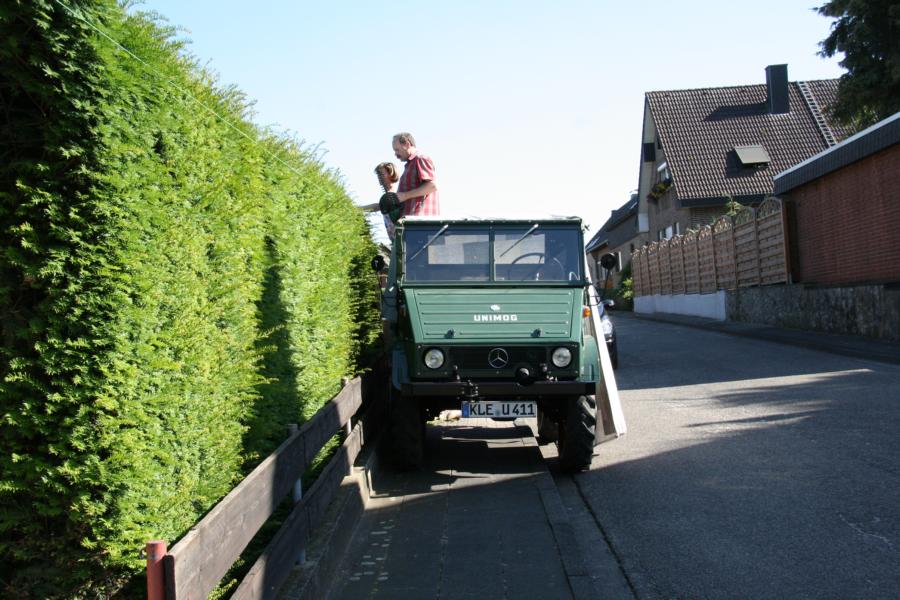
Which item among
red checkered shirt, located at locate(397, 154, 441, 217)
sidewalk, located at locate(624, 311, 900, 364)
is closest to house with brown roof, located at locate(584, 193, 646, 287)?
sidewalk, located at locate(624, 311, 900, 364)

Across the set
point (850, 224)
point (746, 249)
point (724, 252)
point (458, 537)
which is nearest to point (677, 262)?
point (724, 252)

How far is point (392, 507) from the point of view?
6996mm

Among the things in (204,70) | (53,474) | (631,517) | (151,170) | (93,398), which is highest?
(204,70)

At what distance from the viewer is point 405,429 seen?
798 centimetres

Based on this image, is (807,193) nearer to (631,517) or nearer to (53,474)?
(631,517)

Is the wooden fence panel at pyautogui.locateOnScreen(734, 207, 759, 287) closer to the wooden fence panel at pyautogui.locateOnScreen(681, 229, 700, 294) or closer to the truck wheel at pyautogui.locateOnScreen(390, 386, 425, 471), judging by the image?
the wooden fence panel at pyautogui.locateOnScreen(681, 229, 700, 294)

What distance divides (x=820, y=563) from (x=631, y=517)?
157 cm

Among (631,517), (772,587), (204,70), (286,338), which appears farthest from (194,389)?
(631,517)

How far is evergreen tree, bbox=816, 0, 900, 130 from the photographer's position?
23.4m

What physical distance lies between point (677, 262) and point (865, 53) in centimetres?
1119

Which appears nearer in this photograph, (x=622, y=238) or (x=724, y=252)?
(x=724, y=252)

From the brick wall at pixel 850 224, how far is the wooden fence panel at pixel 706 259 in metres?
6.20

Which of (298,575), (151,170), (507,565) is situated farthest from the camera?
(507,565)

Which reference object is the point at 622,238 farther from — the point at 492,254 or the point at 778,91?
the point at 492,254
